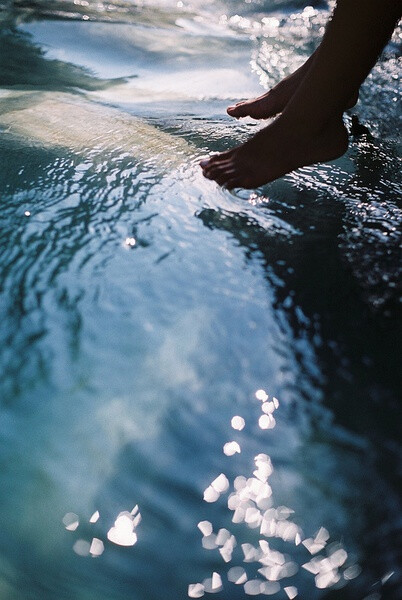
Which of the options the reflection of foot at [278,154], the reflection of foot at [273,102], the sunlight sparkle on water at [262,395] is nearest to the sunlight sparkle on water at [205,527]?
the sunlight sparkle on water at [262,395]

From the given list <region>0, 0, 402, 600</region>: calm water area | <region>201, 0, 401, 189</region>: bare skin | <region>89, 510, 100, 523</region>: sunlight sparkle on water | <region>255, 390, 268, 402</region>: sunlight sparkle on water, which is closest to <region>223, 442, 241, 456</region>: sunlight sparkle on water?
<region>0, 0, 402, 600</region>: calm water area

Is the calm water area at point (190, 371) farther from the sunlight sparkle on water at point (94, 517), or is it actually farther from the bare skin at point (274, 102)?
the bare skin at point (274, 102)

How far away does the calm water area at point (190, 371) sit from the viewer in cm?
73

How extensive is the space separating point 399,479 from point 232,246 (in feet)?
2.12

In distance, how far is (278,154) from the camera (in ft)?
4.79

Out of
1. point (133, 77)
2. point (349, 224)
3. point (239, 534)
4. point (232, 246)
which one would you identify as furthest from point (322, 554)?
point (133, 77)

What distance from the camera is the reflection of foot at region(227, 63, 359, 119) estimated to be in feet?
5.90

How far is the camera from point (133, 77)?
250 centimetres

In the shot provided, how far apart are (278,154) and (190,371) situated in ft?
2.50

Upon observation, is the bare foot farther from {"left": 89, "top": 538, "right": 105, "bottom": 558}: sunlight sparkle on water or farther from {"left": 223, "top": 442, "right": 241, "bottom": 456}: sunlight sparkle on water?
{"left": 89, "top": 538, "right": 105, "bottom": 558}: sunlight sparkle on water

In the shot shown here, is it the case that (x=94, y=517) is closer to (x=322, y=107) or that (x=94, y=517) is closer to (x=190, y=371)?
(x=190, y=371)

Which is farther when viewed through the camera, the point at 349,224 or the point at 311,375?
the point at 349,224

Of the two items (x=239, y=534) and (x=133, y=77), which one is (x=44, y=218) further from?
(x=133, y=77)

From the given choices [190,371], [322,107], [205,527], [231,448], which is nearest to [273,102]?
[322,107]
